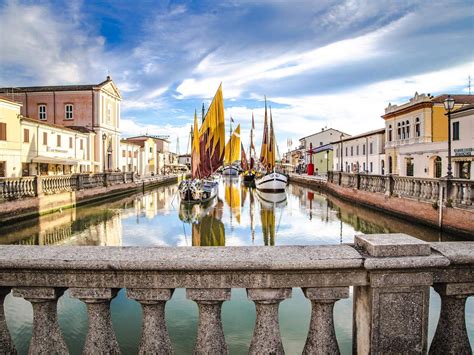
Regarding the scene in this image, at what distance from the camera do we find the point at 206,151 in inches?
1201

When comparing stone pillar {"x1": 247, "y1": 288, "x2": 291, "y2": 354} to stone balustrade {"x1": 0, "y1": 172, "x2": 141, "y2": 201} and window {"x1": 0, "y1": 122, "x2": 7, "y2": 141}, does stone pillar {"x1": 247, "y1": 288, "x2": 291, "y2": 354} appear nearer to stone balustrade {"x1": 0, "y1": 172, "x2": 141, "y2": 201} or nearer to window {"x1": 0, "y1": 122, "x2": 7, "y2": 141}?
stone balustrade {"x1": 0, "y1": 172, "x2": 141, "y2": 201}

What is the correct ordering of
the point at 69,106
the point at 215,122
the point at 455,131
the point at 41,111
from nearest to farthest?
the point at 455,131 → the point at 215,122 → the point at 41,111 → the point at 69,106

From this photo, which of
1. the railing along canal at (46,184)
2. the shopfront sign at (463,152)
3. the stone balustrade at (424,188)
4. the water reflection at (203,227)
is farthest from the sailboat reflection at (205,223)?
the shopfront sign at (463,152)

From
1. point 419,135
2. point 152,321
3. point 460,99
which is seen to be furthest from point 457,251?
point 460,99

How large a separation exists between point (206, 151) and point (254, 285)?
1116 inches

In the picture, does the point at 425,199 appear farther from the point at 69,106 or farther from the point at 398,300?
the point at 69,106

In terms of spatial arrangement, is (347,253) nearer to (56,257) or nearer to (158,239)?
(56,257)

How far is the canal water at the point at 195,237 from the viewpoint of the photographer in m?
5.92

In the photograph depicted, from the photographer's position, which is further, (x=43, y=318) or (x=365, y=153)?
(x=365, y=153)

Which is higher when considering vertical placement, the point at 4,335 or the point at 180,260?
the point at 180,260

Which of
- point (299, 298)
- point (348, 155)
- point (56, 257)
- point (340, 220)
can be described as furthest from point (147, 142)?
point (56, 257)

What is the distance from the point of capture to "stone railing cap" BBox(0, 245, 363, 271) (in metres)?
2.39

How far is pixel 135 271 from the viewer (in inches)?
96.1

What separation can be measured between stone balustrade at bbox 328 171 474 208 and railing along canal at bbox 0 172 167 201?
19262mm
